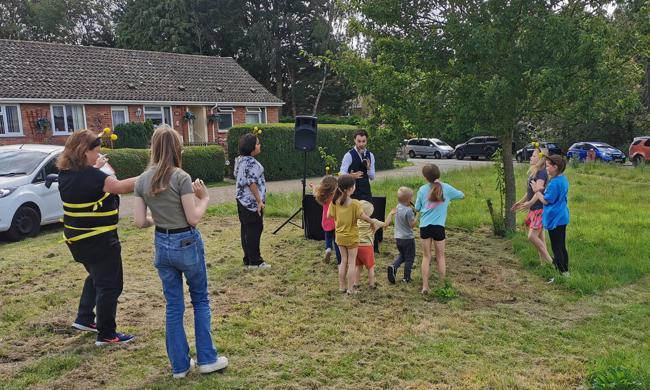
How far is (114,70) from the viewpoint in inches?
994

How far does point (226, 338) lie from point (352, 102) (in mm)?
44738

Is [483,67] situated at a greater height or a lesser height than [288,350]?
greater

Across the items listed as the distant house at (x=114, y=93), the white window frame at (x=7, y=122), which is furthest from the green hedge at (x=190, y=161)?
the distant house at (x=114, y=93)

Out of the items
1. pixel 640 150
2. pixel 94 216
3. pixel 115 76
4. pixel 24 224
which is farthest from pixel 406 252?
pixel 640 150

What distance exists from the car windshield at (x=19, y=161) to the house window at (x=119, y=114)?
14.9 m

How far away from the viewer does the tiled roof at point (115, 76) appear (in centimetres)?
2201

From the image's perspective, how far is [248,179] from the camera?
6.44m

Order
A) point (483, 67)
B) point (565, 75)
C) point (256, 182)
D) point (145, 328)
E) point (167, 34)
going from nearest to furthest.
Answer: point (145, 328) < point (256, 182) < point (565, 75) < point (483, 67) < point (167, 34)

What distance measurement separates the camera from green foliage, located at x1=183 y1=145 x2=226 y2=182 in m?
16.9

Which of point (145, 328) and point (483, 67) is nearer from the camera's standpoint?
point (145, 328)

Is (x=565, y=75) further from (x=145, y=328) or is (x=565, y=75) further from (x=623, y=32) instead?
(x=145, y=328)

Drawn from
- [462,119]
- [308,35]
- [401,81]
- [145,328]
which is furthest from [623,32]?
[308,35]

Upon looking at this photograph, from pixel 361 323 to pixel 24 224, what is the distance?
7.07 metres

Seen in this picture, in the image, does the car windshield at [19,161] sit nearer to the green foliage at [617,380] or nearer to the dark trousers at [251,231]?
the dark trousers at [251,231]
